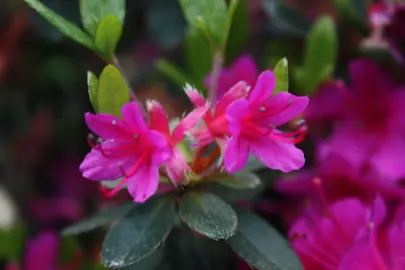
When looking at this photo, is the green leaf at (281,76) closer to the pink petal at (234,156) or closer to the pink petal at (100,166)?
the pink petal at (234,156)

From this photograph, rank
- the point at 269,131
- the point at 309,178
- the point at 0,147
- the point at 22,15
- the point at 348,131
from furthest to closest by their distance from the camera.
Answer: the point at 0,147 < the point at 22,15 < the point at 348,131 < the point at 309,178 < the point at 269,131

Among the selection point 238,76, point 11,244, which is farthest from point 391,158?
point 11,244

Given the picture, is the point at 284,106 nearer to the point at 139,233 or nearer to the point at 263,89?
the point at 263,89

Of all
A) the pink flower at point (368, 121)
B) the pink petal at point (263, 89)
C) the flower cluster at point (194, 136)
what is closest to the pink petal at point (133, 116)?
the flower cluster at point (194, 136)

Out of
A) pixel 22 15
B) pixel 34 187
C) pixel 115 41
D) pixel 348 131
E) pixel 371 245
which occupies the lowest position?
pixel 34 187

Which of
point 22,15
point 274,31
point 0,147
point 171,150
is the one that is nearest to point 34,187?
point 0,147

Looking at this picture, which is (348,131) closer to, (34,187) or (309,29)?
(309,29)

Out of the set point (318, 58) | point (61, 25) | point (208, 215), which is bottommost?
point (318, 58)
